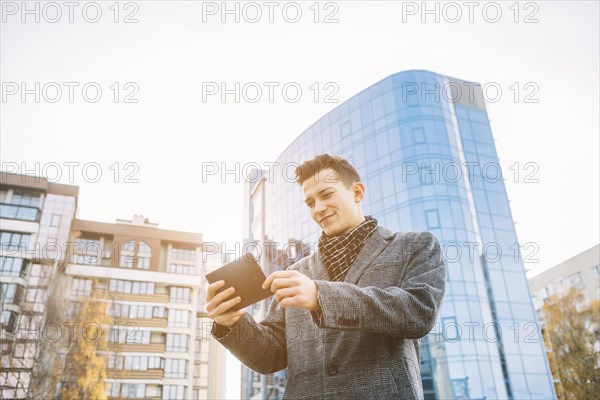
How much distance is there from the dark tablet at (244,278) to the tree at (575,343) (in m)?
36.9

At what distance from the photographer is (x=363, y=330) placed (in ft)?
5.80

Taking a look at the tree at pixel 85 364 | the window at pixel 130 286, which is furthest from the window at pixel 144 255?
the tree at pixel 85 364

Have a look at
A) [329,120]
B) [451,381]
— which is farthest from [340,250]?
[329,120]

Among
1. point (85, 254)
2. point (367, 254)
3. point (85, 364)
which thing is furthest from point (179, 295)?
point (367, 254)

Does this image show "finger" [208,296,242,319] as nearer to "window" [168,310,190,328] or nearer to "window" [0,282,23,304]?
"window" [0,282,23,304]

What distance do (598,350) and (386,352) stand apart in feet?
137

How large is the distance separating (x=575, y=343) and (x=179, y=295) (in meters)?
35.4

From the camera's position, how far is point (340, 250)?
96.2 inches

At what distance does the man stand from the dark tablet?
0.12 ft

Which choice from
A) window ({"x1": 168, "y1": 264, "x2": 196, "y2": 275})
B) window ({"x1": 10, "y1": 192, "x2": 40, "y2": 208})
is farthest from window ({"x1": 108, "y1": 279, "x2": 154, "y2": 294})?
window ({"x1": 10, "y1": 192, "x2": 40, "y2": 208})

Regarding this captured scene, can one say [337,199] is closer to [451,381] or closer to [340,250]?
[340,250]

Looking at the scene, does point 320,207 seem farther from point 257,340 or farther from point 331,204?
point 257,340

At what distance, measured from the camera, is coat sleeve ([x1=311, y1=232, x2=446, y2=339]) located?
174 centimetres

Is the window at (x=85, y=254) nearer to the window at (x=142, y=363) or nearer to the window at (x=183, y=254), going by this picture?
the window at (x=183, y=254)
